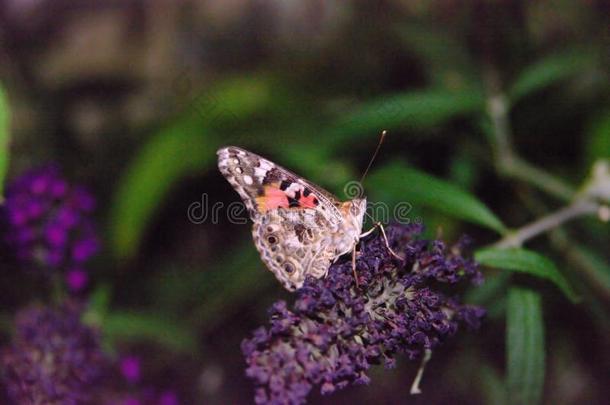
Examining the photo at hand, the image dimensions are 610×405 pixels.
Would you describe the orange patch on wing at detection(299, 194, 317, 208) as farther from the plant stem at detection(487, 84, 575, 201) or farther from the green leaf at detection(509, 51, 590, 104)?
the green leaf at detection(509, 51, 590, 104)

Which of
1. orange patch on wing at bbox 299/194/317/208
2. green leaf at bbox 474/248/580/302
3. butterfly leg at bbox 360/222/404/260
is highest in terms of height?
green leaf at bbox 474/248/580/302

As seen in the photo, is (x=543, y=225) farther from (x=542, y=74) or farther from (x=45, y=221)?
(x=45, y=221)

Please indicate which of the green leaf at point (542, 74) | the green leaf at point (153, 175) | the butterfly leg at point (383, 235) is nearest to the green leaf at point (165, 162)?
the green leaf at point (153, 175)

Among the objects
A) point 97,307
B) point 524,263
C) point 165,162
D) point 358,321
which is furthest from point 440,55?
point 358,321

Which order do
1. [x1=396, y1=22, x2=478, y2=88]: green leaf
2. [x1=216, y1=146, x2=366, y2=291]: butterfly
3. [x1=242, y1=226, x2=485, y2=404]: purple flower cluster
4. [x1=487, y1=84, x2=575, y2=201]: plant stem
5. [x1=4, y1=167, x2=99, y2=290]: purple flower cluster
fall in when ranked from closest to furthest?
[x1=242, y1=226, x2=485, y2=404]: purple flower cluster
[x1=216, y1=146, x2=366, y2=291]: butterfly
[x1=4, y1=167, x2=99, y2=290]: purple flower cluster
[x1=487, y1=84, x2=575, y2=201]: plant stem
[x1=396, y1=22, x2=478, y2=88]: green leaf

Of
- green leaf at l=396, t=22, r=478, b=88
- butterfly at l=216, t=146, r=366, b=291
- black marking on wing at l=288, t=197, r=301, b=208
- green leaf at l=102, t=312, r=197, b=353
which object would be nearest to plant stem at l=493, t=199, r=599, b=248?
butterfly at l=216, t=146, r=366, b=291

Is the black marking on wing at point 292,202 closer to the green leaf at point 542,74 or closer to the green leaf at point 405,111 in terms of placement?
the green leaf at point 405,111

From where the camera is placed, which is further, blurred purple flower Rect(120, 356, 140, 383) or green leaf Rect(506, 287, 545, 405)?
blurred purple flower Rect(120, 356, 140, 383)

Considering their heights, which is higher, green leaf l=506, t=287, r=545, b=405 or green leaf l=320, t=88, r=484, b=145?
green leaf l=320, t=88, r=484, b=145

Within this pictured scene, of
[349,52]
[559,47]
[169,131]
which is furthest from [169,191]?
[559,47]

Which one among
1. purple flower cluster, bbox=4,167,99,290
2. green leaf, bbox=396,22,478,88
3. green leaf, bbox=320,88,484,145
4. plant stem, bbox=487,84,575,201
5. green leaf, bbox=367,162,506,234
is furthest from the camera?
green leaf, bbox=396,22,478,88

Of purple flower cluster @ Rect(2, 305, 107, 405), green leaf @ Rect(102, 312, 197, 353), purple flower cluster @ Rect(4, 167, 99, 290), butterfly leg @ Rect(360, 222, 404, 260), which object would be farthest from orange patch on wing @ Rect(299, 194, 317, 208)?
green leaf @ Rect(102, 312, 197, 353)
